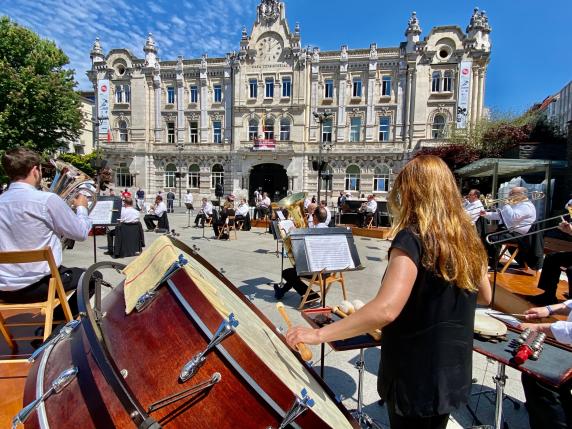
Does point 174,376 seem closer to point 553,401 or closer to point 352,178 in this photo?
point 553,401

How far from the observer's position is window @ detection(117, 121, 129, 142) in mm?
36534

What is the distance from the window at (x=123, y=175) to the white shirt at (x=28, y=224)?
36.7 m

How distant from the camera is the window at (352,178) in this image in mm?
32281

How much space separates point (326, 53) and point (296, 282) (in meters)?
32.2

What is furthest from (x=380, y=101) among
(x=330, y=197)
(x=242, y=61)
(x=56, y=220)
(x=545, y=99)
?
(x=545, y=99)

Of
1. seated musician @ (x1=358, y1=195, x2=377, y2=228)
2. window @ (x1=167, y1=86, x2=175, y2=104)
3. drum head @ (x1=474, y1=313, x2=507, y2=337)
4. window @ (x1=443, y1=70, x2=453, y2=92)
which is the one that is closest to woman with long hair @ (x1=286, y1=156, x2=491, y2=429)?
drum head @ (x1=474, y1=313, x2=507, y2=337)

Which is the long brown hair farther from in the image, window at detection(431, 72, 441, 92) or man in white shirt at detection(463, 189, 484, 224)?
window at detection(431, 72, 441, 92)

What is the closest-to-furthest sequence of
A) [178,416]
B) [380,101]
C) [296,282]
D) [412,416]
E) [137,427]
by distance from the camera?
[137,427] < [178,416] < [412,416] < [296,282] < [380,101]

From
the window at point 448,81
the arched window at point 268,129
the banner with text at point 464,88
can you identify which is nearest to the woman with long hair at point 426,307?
the banner with text at point 464,88

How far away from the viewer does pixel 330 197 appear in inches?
1288

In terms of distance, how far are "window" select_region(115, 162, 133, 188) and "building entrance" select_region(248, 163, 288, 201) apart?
1414cm

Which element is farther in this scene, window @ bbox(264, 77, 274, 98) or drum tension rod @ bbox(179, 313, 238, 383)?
window @ bbox(264, 77, 274, 98)

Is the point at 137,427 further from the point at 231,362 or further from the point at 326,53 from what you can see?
the point at 326,53

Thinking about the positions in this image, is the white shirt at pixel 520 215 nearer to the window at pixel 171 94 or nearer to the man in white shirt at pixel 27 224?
the man in white shirt at pixel 27 224
